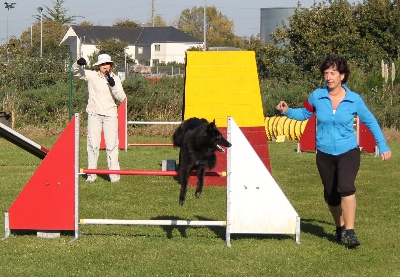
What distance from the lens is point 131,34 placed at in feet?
319

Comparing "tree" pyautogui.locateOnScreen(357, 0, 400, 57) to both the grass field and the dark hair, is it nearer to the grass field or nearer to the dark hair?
the grass field

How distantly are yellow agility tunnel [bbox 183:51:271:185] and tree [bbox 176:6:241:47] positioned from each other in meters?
96.2

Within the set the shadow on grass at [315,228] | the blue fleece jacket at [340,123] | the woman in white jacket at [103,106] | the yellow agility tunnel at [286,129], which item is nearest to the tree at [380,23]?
the yellow agility tunnel at [286,129]

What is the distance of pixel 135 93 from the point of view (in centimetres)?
2270

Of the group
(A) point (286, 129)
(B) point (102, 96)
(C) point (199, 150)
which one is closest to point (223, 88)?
(B) point (102, 96)

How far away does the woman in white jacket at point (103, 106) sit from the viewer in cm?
1204

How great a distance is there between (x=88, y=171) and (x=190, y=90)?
448 centimetres

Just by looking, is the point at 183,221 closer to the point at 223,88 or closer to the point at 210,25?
the point at 223,88

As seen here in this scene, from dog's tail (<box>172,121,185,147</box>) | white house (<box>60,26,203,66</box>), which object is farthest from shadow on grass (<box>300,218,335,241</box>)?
white house (<box>60,26,203,66</box>)

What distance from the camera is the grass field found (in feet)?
22.2

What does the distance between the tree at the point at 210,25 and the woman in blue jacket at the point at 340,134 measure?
101409 millimetres

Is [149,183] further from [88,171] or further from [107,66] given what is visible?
[88,171]

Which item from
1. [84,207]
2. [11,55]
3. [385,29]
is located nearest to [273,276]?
[84,207]

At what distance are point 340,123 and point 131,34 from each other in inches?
3591
